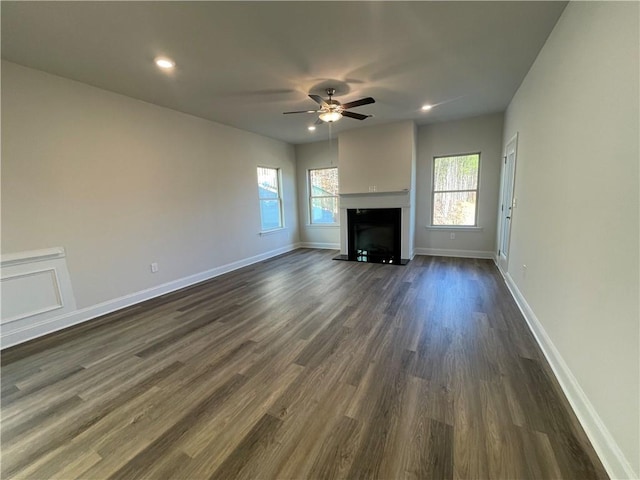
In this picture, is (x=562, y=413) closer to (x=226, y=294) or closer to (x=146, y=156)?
(x=226, y=294)

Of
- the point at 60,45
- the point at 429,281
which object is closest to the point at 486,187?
the point at 429,281

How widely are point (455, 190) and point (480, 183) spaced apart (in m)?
0.45

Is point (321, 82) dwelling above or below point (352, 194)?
above

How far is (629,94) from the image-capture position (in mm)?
1277

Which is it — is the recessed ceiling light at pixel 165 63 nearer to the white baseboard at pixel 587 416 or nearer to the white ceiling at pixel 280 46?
the white ceiling at pixel 280 46

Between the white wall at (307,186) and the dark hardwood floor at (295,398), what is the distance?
147 inches

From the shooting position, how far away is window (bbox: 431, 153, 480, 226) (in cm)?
529

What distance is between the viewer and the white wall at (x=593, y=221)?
123 centimetres

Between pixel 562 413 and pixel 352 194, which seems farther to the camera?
pixel 352 194

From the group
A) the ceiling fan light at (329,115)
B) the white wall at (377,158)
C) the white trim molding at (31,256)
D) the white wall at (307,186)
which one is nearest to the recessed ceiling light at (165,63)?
the ceiling fan light at (329,115)

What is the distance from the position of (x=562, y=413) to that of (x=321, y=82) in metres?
3.64

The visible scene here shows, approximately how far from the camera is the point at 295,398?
181 centimetres

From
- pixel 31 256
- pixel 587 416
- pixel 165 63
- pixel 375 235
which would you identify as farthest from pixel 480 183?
pixel 31 256

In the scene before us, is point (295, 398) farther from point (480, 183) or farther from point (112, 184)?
point (480, 183)
